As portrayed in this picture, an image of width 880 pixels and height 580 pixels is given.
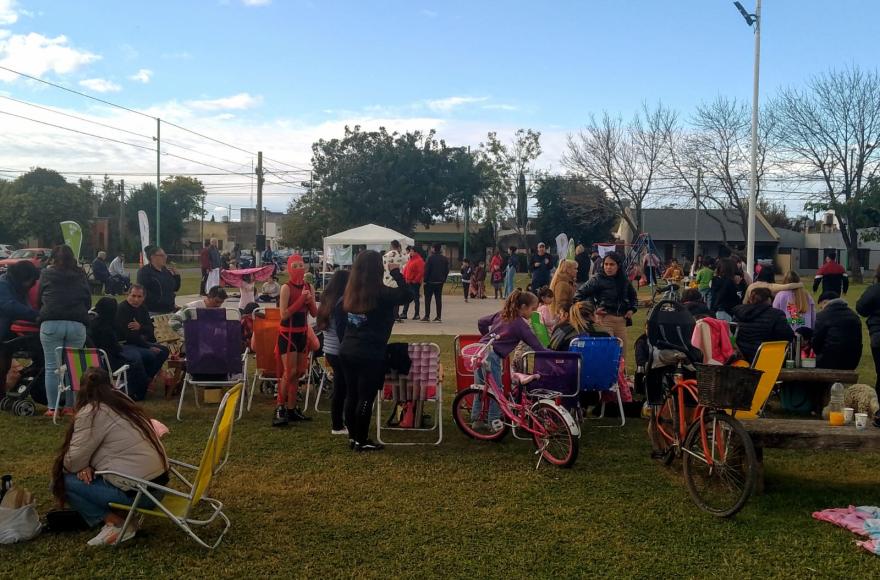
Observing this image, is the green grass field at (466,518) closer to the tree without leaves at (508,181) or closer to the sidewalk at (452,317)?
the sidewalk at (452,317)

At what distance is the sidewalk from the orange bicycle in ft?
29.1

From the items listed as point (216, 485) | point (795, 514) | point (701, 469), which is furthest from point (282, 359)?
point (795, 514)

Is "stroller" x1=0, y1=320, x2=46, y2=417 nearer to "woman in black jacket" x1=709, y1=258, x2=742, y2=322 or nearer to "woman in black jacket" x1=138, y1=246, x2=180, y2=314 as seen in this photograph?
"woman in black jacket" x1=138, y1=246, x2=180, y2=314

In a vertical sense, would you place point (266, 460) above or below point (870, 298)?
below

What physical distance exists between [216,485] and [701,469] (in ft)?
10.8

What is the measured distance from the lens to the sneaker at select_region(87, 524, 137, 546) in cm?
404

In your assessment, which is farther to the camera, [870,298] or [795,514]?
[870,298]

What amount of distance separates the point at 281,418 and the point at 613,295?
3.66 metres

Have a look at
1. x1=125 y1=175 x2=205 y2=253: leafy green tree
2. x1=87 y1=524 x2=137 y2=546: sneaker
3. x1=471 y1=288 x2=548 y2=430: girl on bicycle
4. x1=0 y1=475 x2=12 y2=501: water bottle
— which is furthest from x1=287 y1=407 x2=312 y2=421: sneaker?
x1=125 y1=175 x2=205 y2=253: leafy green tree

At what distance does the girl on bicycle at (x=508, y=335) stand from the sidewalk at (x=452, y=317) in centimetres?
742

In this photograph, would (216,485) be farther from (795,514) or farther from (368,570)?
(795,514)

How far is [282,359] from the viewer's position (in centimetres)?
695

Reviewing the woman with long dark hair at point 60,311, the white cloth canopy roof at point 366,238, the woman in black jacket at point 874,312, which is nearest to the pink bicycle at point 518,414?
the woman in black jacket at point 874,312

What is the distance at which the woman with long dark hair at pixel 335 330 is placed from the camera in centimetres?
623
